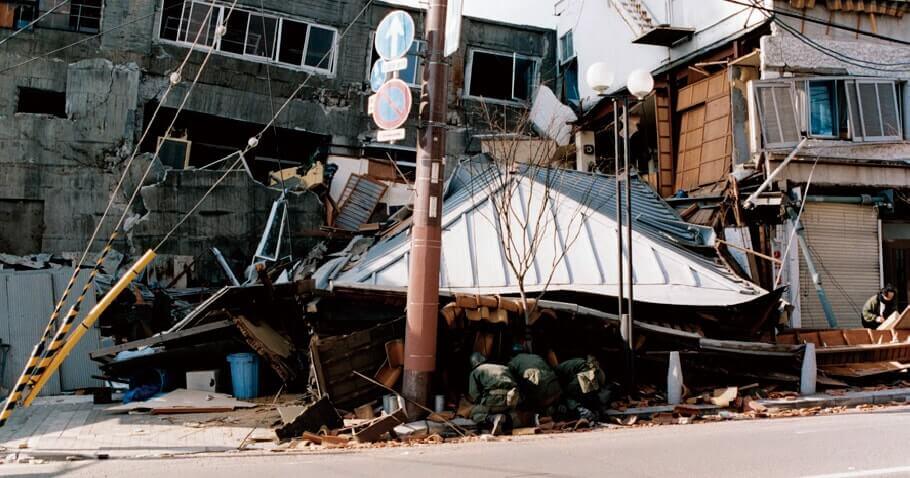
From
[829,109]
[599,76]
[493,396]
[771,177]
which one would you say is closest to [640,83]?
[599,76]

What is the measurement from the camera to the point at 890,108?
18297 mm

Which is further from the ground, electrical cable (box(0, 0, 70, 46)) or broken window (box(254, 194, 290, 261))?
electrical cable (box(0, 0, 70, 46))

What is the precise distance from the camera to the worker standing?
15.2 meters

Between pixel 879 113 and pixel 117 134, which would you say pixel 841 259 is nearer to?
pixel 879 113

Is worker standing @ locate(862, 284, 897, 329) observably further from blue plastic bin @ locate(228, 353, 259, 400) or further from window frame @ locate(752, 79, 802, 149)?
blue plastic bin @ locate(228, 353, 259, 400)

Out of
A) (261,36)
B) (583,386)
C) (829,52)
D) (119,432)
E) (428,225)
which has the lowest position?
(119,432)

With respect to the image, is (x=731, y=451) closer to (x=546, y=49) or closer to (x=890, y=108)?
(x=890, y=108)

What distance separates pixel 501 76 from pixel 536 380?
17406mm

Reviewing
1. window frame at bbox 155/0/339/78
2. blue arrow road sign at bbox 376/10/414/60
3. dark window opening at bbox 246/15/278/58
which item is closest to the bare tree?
blue arrow road sign at bbox 376/10/414/60

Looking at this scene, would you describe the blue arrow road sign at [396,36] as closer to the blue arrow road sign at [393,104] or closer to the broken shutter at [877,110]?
the blue arrow road sign at [393,104]

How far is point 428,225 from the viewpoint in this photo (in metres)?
10.5

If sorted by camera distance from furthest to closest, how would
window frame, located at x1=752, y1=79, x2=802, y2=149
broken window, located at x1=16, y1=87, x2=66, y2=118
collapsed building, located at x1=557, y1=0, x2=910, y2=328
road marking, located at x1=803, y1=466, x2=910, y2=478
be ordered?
1. broken window, located at x1=16, y1=87, x2=66, y2=118
2. collapsed building, located at x1=557, y1=0, x2=910, y2=328
3. window frame, located at x1=752, y1=79, x2=802, y2=149
4. road marking, located at x1=803, y1=466, x2=910, y2=478

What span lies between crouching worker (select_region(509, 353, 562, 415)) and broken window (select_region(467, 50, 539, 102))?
16063 millimetres

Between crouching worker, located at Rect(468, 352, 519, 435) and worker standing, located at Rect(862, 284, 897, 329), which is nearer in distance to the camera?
crouching worker, located at Rect(468, 352, 519, 435)
